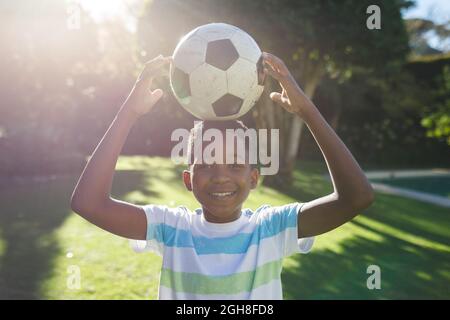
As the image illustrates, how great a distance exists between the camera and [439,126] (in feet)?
46.3

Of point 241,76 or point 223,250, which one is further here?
point 241,76

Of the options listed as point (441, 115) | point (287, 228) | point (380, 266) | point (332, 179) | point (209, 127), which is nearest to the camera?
point (332, 179)

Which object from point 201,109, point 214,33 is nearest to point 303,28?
point 214,33

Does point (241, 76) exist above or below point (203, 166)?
above

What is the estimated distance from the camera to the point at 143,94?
7.42ft

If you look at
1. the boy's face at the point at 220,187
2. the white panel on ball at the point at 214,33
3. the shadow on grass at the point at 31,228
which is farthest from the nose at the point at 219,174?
the shadow on grass at the point at 31,228

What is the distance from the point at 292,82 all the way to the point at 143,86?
2.37 ft

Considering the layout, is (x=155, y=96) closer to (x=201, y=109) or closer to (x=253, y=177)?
(x=201, y=109)

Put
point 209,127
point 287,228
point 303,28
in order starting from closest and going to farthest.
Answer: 1. point 287,228
2. point 209,127
3. point 303,28

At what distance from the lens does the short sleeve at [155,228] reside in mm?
2283

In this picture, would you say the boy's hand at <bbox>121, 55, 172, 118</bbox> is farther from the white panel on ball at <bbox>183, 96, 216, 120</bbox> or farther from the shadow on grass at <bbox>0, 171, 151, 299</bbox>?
the shadow on grass at <bbox>0, 171, 151, 299</bbox>

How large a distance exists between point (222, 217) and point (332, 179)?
1.86 feet

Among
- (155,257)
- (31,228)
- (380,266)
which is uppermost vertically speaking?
(31,228)

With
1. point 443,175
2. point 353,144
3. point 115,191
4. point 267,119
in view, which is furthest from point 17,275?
point 353,144
